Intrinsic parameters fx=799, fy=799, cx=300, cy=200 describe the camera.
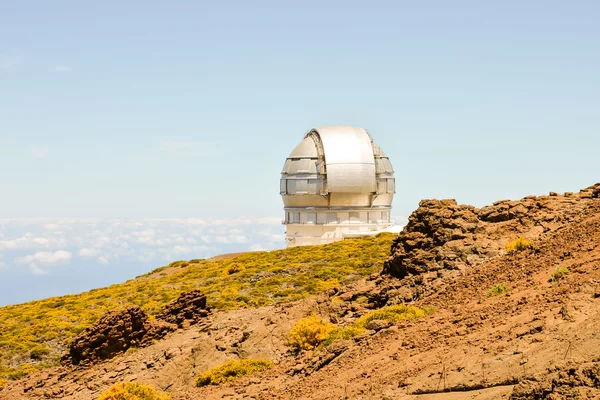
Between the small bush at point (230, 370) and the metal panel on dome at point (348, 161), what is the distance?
3639cm

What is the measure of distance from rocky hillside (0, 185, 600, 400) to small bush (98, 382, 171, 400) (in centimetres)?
64

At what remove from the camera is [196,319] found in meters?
26.0

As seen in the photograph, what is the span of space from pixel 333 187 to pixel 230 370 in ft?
121

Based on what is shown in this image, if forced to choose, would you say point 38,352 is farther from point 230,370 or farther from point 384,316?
point 384,316

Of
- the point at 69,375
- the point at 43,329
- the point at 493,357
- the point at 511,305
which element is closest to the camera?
A: the point at 493,357

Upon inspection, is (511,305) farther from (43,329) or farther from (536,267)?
(43,329)

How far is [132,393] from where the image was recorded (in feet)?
61.7

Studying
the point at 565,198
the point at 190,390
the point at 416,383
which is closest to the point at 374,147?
the point at 565,198

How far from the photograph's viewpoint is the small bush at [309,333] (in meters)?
18.6

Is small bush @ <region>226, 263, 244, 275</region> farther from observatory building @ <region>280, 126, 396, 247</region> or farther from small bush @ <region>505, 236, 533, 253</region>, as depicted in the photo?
small bush @ <region>505, 236, 533, 253</region>

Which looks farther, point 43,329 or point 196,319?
point 43,329

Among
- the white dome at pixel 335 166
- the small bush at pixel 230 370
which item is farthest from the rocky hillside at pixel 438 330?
the white dome at pixel 335 166

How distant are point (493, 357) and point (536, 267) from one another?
5006 mm

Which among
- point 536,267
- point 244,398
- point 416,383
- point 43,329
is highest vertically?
point 536,267
